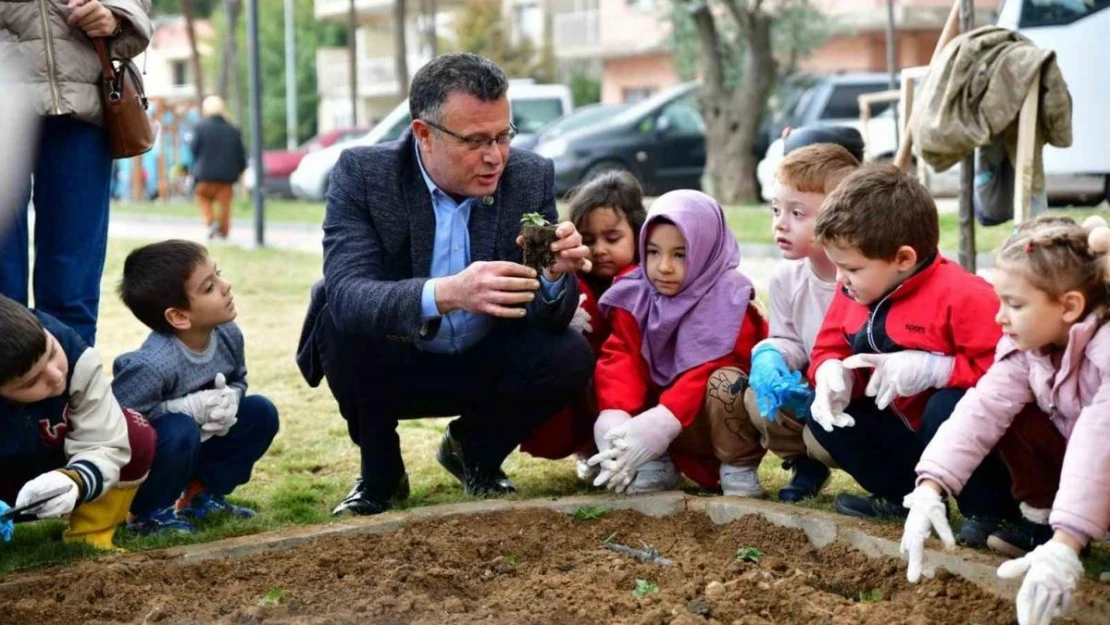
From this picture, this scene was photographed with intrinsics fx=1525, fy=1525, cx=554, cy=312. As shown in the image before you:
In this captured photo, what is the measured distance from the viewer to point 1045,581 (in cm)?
301

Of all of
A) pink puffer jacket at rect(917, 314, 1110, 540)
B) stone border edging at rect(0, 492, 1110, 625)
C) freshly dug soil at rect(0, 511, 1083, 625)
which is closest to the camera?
pink puffer jacket at rect(917, 314, 1110, 540)

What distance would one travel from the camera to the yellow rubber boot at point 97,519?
4157 millimetres

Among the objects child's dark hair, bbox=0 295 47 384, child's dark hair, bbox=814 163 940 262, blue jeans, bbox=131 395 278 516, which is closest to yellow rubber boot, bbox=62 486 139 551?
blue jeans, bbox=131 395 278 516

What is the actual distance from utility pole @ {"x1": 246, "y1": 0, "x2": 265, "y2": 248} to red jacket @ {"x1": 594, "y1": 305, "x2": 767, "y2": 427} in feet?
35.6

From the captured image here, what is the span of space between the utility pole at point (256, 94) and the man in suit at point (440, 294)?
35.3 feet

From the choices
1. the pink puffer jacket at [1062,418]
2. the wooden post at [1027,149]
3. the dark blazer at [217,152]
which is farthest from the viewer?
the dark blazer at [217,152]

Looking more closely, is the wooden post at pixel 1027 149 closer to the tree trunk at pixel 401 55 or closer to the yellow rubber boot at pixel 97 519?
the yellow rubber boot at pixel 97 519

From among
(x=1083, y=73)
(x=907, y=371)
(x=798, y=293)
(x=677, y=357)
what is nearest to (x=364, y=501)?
(x=677, y=357)

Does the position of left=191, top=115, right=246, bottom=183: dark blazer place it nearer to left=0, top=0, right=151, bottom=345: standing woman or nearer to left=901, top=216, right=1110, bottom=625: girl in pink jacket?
left=0, top=0, right=151, bottom=345: standing woman

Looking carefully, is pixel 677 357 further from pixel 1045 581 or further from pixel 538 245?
pixel 1045 581

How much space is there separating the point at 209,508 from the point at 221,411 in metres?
0.36

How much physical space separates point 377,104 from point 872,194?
183 ft

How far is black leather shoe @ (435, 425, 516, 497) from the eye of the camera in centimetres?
480

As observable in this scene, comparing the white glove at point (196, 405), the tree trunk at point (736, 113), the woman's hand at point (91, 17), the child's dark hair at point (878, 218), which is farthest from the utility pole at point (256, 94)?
the child's dark hair at point (878, 218)
